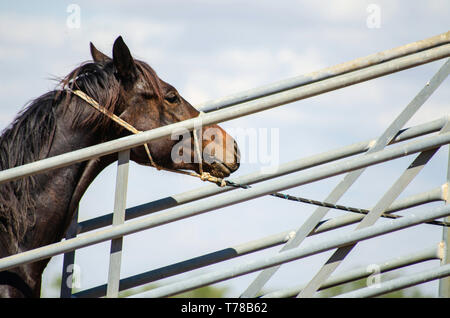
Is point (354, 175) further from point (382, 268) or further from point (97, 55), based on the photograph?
point (97, 55)

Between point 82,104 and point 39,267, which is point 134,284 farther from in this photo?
point 82,104

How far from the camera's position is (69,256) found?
386 centimetres

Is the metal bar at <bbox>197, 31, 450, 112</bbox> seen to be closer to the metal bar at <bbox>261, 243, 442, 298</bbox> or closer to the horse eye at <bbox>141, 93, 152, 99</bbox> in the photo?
the horse eye at <bbox>141, 93, 152, 99</bbox>

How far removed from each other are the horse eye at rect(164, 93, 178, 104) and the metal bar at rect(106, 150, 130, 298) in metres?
0.89

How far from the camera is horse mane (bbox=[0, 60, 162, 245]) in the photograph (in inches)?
138

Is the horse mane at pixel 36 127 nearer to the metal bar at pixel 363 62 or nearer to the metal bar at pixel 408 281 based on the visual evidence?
the metal bar at pixel 363 62

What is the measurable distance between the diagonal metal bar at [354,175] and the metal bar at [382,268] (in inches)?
4.3

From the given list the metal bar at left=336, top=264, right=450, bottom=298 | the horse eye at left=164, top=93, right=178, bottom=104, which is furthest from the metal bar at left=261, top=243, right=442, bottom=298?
the horse eye at left=164, top=93, right=178, bottom=104

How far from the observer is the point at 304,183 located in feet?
9.91

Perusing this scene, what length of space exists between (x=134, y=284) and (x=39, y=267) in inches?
26.2

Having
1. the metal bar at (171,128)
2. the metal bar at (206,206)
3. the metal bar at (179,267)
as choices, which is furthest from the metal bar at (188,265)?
the metal bar at (171,128)

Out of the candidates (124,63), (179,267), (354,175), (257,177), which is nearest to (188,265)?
(179,267)

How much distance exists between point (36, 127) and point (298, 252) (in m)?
1.77
